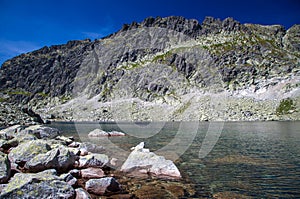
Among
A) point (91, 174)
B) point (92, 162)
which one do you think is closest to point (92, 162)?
point (92, 162)

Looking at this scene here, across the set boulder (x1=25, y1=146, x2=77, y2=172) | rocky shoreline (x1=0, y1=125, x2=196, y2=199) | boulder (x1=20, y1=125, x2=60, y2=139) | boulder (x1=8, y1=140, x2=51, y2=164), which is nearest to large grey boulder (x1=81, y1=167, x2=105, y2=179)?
rocky shoreline (x1=0, y1=125, x2=196, y2=199)

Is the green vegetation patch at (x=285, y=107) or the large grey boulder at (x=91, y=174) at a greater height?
the green vegetation patch at (x=285, y=107)

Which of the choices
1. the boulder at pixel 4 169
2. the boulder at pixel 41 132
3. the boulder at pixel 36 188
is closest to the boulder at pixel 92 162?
the boulder at pixel 4 169

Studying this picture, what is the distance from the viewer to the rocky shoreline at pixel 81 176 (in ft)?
33.0

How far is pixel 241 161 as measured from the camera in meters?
20.0

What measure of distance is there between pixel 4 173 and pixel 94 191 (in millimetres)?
5213

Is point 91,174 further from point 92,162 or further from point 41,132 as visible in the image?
point 41,132

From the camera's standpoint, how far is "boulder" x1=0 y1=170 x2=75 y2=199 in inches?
365

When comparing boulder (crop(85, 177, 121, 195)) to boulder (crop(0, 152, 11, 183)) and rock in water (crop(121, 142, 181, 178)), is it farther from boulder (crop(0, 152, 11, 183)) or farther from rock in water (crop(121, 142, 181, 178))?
boulder (crop(0, 152, 11, 183))

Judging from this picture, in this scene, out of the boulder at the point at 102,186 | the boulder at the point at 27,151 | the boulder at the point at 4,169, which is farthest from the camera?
the boulder at the point at 27,151

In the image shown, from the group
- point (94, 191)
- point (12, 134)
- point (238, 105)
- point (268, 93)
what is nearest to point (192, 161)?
point (94, 191)

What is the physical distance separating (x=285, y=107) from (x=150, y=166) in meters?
128

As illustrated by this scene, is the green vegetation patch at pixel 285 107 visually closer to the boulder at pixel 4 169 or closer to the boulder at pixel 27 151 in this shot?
the boulder at pixel 27 151

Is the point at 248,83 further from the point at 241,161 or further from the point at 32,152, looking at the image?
the point at 32,152
